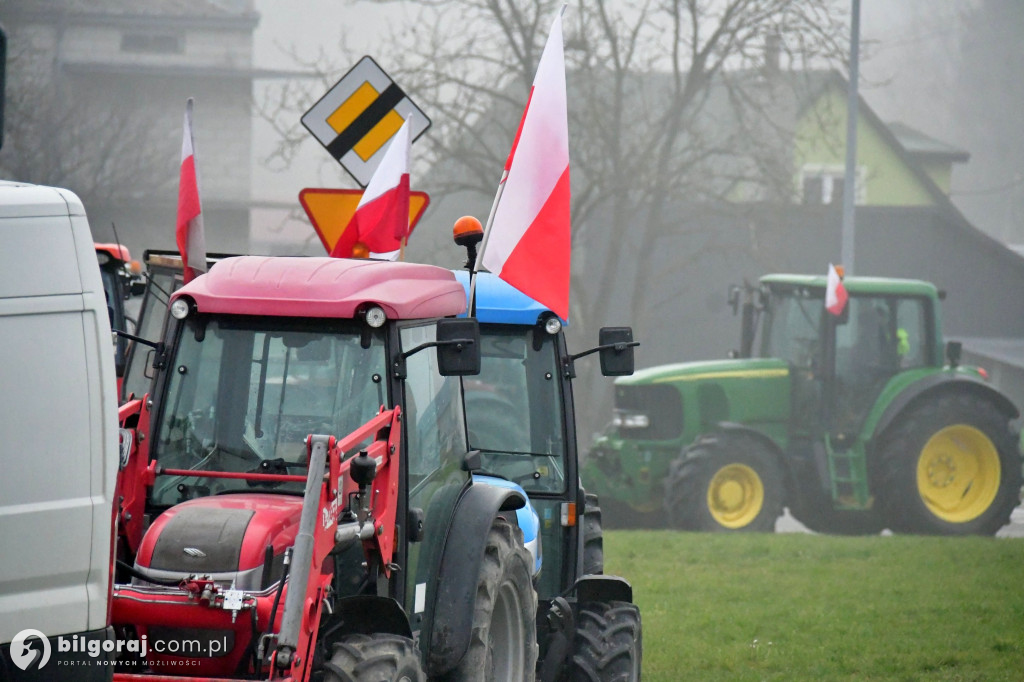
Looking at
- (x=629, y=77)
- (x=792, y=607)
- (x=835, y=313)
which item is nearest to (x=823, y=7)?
(x=629, y=77)

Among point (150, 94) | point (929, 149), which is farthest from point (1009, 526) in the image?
point (929, 149)

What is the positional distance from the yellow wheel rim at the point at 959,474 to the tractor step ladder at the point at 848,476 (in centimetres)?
67

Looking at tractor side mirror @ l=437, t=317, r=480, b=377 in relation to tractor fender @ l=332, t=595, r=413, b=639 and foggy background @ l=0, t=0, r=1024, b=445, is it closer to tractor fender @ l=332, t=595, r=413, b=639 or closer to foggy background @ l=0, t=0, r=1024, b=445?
tractor fender @ l=332, t=595, r=413, b=639

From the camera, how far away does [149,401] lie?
16.0 ft

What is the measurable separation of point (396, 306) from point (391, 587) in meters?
0.98

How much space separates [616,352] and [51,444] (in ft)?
10.4

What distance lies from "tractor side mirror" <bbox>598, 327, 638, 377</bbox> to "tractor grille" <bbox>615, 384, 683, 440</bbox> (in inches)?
354

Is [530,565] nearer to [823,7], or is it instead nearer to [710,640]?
[710,640]

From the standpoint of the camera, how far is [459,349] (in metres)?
4.79

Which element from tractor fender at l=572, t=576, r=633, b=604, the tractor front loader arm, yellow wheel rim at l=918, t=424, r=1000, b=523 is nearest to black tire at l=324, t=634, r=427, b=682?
the tractor front loader arm

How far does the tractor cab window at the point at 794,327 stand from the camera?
15.5 metres

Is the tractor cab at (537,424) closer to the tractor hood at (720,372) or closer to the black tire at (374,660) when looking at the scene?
the black tire at (374,660)

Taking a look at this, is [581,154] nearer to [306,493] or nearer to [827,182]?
[827,182]

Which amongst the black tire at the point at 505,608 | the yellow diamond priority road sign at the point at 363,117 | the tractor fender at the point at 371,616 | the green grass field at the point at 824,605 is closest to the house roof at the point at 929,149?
the green grass field at the point at 824,605
